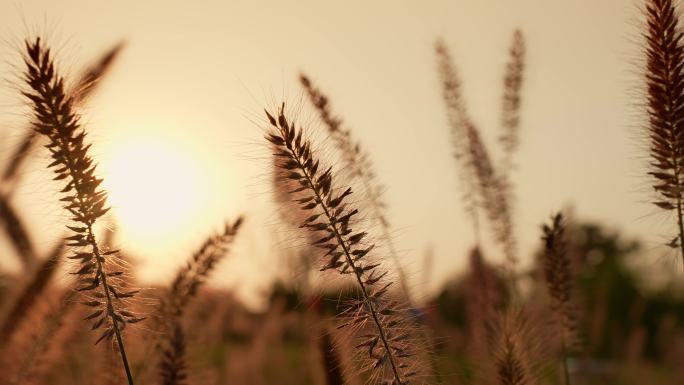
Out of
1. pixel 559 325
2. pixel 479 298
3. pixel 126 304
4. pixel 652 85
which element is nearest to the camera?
pixel 126 304

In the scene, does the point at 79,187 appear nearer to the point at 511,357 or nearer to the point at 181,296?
the point at 181,296

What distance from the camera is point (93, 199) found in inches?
85.4

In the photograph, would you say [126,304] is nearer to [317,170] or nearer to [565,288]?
[317,170]

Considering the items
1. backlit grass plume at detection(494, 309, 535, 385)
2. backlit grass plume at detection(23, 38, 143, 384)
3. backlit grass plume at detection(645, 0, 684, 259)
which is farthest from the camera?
backlit grass plume at detection(494, 309, 535, 385)

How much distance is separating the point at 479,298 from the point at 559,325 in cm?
114

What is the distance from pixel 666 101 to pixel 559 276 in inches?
38.6

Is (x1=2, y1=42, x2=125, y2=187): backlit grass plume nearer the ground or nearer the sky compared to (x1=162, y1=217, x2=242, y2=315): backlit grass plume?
nearer the sky

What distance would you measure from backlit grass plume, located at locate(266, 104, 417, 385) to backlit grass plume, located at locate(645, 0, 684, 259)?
1093 millimetres

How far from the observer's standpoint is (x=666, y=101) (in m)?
2.62

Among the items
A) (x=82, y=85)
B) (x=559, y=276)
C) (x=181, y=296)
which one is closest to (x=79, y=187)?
(x=82, y=85)

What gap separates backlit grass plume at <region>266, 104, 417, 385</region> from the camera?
7.37ft

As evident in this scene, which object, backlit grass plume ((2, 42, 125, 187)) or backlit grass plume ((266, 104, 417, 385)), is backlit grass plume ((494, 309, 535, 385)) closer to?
backlit grass plume ((266, 104, 417, 385))

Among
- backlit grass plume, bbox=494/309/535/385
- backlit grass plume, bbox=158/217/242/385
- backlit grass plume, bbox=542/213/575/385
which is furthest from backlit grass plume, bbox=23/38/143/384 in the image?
backlit grass plume, bbox=542/213/575/385

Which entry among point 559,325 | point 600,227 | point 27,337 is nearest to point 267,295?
point 27,337
